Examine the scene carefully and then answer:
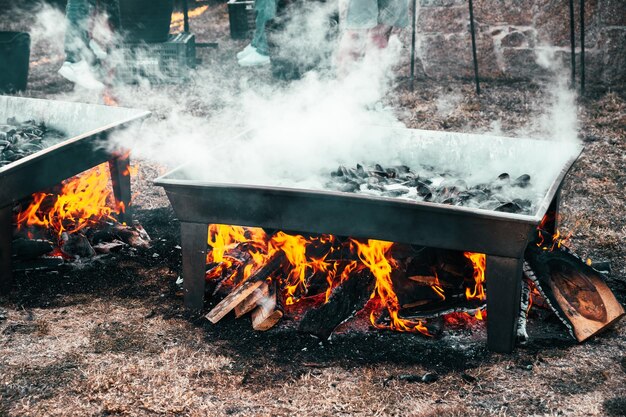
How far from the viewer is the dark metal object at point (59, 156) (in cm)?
388

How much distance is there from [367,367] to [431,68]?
5407 millimetres

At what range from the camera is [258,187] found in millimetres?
3361

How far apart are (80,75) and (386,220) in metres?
6.47

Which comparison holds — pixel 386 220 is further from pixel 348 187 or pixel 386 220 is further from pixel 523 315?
pixel 523 315

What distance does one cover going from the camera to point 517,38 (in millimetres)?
7586

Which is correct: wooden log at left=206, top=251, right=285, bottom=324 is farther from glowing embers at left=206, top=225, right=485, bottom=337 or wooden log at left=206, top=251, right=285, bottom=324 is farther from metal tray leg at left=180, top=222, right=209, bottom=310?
metal tray leg at left=180, top=222, right=209, bottom=310

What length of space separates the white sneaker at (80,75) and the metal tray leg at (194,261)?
5.37 m

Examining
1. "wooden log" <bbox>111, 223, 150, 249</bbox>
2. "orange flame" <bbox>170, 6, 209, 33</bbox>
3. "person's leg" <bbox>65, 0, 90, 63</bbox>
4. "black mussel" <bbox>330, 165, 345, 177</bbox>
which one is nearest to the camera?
"black mussel" <bbox>330, 165, 345, 177</bbox>

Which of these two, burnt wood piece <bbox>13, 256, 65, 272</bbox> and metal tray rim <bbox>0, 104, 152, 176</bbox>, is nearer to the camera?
metal tray rim <bbox>0, 104, 152, 176</bbox>

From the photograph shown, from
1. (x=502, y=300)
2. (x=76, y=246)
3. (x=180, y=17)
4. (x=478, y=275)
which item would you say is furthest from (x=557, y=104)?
(x=180, y=17)

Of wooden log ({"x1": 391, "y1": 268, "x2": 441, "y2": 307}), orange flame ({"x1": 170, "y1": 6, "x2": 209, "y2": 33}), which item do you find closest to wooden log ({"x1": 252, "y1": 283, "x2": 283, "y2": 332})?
wooden log ({"x1": 391, "y1": 268, "x2": 441, "y2": 307})

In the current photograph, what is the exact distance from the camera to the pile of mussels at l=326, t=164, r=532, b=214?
3.56m

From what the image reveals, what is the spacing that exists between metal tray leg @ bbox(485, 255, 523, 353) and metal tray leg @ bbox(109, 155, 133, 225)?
2.74 metres

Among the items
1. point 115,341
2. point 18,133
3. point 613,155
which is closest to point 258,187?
point 115,341
